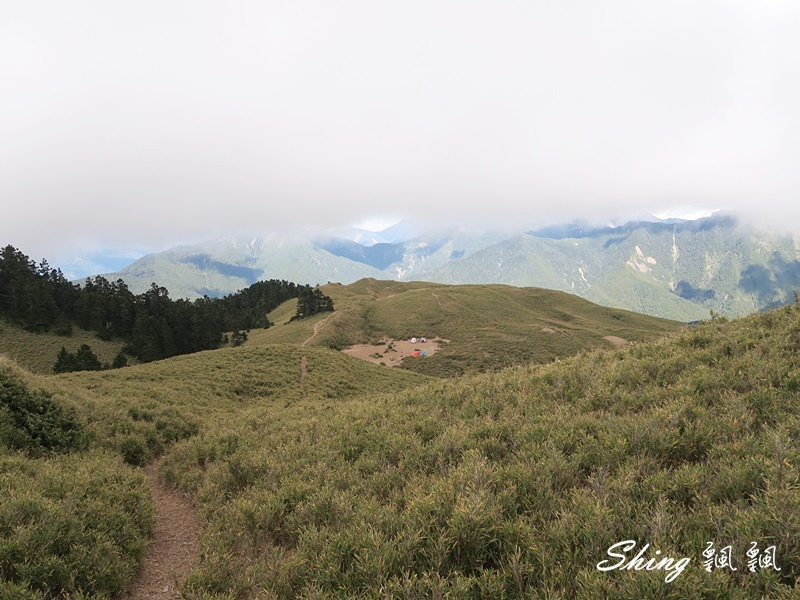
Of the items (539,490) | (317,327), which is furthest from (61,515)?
(317,327)

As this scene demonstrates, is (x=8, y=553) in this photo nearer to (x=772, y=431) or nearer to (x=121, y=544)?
(x=121, y=544)

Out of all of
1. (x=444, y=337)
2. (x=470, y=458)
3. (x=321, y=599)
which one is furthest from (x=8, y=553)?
(x=444, y=337)

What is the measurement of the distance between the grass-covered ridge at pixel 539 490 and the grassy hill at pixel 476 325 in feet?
162

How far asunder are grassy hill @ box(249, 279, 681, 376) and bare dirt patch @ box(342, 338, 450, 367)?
1.75 m

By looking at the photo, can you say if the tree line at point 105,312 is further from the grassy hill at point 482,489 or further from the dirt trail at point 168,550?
the dirt trail at point 168,550

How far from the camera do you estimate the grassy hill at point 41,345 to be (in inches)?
2750

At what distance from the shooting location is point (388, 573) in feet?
16.0

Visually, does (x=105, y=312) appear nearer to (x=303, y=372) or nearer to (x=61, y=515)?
(x=303, y=372)

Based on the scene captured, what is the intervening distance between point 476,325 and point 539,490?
94.7 m

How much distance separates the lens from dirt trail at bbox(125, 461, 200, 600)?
6617 millimetres

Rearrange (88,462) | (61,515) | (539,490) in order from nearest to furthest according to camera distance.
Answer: (539,490), (61,515), (88,462)

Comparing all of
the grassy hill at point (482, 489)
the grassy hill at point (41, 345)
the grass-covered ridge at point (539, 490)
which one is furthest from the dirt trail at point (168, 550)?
the grassy hill at point (41, 345)

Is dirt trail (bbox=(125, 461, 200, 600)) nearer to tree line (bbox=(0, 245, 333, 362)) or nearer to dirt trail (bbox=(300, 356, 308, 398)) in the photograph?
dirt trail (bbox=(300, 356, 308, 398))

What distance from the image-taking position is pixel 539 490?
6.10 metres
